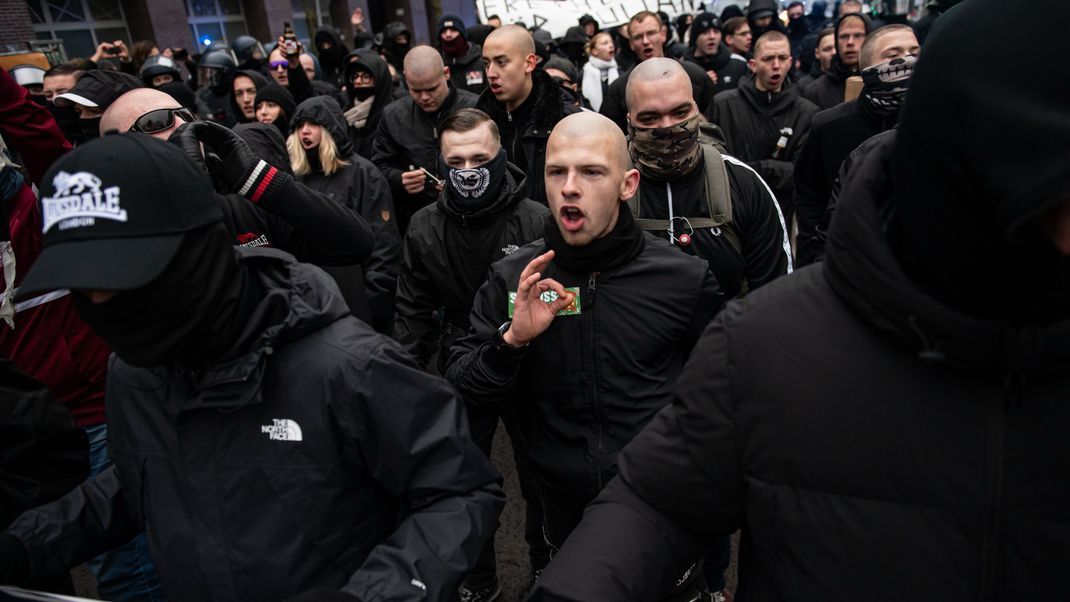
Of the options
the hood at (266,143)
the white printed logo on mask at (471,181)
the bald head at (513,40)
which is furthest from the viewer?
the bald head at (513,40)

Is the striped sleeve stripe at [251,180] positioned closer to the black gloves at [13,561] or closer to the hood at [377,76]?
the black gloves at [13,561]

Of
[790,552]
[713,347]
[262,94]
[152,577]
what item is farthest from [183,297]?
[262,94]

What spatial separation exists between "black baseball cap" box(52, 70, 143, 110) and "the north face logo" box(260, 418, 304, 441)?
2.95m

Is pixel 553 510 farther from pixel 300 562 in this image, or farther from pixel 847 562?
pixel 847 562

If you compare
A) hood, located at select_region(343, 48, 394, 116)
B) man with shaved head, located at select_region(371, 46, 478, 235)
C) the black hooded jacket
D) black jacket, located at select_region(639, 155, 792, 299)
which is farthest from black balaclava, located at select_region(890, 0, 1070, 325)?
hood, located at select_region(343, 48, 394, 116)

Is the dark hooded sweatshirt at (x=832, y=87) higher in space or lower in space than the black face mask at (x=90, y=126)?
lower

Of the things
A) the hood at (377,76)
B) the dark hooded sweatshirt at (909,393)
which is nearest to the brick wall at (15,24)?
the hood at (377,76)

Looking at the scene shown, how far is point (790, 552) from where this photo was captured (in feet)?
3.70

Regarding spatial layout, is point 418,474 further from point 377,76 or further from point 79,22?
point 79,22

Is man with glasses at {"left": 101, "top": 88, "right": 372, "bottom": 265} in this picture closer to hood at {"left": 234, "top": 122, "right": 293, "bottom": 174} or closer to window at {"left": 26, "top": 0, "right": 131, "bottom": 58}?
hood at {"left": 234, "top": 122, "right": 293, "bottom": 174}

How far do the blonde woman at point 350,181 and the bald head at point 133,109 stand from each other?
124 cm

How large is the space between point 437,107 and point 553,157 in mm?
2914

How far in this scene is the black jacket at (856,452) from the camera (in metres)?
0.95

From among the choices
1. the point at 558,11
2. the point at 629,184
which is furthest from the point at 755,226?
the point at 558,11
